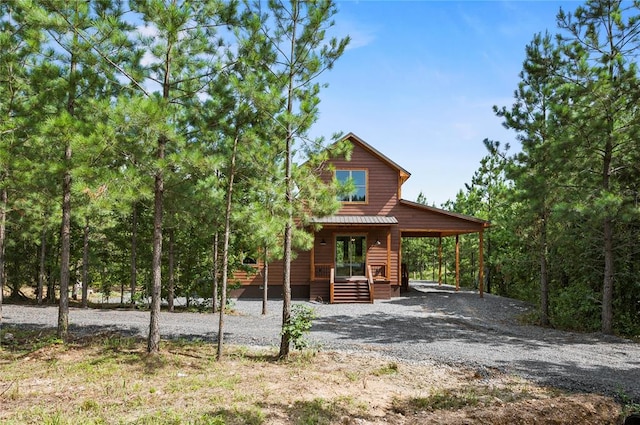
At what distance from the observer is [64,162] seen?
716 cm

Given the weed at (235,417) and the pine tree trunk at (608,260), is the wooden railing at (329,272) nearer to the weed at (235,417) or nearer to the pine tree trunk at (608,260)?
the pine tree trunk at (608,260)

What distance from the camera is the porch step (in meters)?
16.8

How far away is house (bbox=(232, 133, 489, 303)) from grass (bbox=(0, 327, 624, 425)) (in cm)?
995

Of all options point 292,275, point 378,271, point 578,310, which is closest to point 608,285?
point 578,310

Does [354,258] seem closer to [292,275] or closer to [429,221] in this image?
[292,275]

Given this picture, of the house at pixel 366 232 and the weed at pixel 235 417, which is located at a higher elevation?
the house at pixel 366 232

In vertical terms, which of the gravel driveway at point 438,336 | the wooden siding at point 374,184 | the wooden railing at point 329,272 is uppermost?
the wooden siding at point 374,184

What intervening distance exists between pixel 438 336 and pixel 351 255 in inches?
338

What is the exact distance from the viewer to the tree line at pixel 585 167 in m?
10.5

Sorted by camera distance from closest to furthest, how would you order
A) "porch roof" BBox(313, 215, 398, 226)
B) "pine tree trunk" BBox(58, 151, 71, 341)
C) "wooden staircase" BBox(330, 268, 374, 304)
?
1. "pine tree trunk" BBox(58, 151, 71, 341)
2. "wooden staircase" BBox(330, 268, 374, 304)
3. "porch roof" BBox(313, 215, 398, 226)

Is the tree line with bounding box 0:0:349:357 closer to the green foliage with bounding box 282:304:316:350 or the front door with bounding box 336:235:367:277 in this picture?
the green foliage with bounding box 282:304:316:350

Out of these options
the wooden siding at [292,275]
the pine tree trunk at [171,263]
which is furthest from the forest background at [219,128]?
the wooden siding at [292,275]

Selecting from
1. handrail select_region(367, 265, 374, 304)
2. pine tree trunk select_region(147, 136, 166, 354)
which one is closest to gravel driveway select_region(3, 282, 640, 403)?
handrail select_region(367, 265, 374, 304)

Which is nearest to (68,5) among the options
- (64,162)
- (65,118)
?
(65,118)
